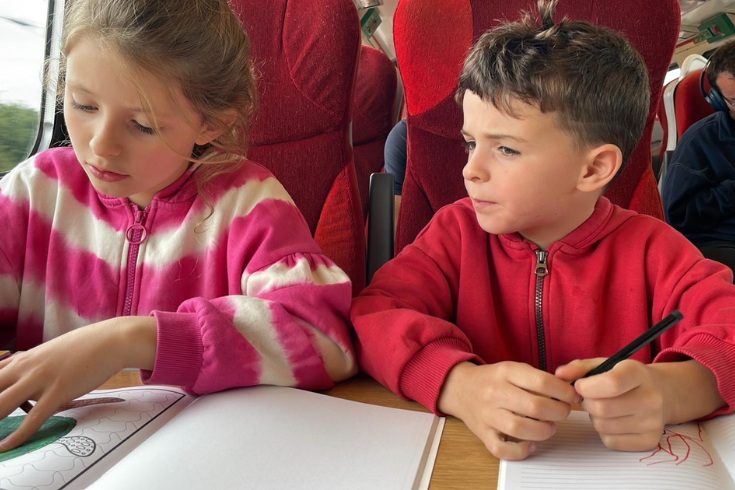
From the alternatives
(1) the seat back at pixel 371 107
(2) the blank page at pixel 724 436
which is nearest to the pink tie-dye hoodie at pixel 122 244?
(2) the blank page at pixel 724 436

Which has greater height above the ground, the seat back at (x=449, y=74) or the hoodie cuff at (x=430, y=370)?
the seat back at (x=449, y=74)

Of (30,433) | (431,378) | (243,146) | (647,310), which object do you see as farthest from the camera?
(243,146)

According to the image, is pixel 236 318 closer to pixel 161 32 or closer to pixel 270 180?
pixel 270 180

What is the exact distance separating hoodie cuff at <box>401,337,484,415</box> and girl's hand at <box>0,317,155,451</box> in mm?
321

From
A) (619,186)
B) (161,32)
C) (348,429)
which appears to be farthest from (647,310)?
(161,32)

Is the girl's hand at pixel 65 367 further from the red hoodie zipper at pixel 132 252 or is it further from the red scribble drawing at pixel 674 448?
the red scribble drawing at pixel 674 448

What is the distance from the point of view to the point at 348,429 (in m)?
0.68

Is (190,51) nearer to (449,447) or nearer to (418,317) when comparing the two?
(418,317)

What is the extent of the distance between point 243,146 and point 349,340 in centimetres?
44

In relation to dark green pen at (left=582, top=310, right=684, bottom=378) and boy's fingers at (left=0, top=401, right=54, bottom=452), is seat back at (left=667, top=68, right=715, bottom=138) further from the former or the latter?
boy's fingers at (left=0, top=401, right=54, bottom=452)

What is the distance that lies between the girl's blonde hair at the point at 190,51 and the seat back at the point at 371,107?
157cm

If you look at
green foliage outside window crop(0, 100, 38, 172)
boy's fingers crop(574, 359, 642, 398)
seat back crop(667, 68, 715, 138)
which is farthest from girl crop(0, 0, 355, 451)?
seat back crop(667, 68, 715, 138)

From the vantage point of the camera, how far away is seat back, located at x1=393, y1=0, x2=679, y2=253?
126 cm

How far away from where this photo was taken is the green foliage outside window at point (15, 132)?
1.60 m
